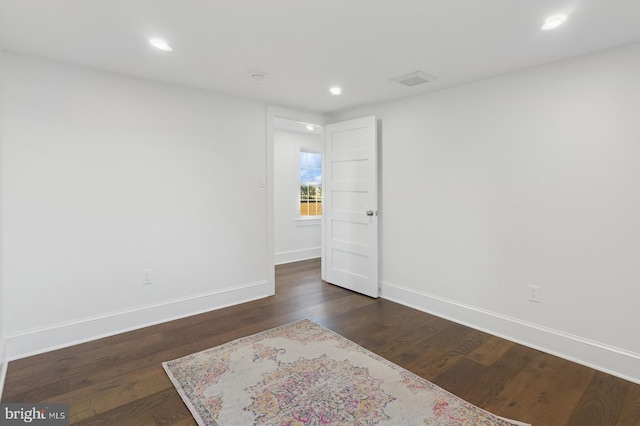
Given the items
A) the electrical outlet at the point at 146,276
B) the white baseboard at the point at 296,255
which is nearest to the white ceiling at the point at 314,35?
the electrical outlet at the point at 146,276

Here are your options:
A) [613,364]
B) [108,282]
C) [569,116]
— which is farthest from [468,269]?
[108,282]

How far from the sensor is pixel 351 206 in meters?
4.16

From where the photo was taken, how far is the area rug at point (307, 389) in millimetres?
1848

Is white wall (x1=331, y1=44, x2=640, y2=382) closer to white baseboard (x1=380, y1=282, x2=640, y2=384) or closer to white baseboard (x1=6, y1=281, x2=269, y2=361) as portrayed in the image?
white baseboard (x1=380, y1=282, x2=640, y2=384)

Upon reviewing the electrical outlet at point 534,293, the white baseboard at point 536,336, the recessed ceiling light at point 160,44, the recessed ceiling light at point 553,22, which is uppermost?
the recessed ceiling light at point 160,44

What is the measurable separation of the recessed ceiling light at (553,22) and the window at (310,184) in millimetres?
4381

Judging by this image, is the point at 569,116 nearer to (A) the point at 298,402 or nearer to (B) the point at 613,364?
(B) the point at 613,364

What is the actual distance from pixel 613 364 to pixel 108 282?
4.08 metres

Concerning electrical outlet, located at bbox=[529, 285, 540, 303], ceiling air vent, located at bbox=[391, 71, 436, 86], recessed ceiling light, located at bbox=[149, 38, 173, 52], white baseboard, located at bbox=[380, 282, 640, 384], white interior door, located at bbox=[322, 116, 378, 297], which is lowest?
white baseboard, located at bbox=[380, 282, 640, 384]

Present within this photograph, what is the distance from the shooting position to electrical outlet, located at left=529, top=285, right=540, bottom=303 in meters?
2.70

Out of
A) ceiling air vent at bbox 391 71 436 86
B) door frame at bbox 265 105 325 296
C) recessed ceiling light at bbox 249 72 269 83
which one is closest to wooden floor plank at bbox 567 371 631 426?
ceiling air vent at bbox 391 71 436 86

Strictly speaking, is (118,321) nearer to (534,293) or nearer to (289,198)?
(289,198)

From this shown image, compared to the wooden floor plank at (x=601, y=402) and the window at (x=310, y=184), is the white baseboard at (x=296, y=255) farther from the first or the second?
the wooden floor plank at (x=601, y=402)

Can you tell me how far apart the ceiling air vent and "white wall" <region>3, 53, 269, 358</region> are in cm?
165
